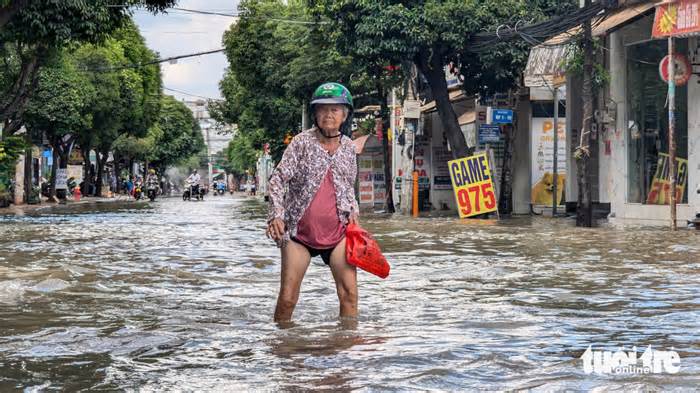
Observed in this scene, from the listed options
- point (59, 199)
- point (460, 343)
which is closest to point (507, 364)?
point (460, 343)

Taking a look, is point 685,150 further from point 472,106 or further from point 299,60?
point 299,60

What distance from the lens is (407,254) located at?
13.6 metres

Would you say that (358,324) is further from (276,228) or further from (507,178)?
Result: (507,178)

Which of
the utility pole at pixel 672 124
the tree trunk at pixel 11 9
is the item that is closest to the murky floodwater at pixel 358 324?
the utility pole at pixel 672 124

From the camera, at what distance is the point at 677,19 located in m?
17.8

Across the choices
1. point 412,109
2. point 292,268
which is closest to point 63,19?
point 412,109

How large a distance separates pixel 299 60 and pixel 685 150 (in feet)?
63.5

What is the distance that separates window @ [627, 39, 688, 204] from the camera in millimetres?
19391

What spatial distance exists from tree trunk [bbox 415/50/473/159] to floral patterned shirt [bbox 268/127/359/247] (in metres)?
19.4

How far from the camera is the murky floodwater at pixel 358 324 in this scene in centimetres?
516

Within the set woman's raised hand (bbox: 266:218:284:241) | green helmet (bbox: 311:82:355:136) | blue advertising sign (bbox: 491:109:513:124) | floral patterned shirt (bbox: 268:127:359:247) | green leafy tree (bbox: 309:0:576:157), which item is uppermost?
green leafy tree (bbox: 309:0:576:157)

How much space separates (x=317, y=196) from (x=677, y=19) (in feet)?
41.7

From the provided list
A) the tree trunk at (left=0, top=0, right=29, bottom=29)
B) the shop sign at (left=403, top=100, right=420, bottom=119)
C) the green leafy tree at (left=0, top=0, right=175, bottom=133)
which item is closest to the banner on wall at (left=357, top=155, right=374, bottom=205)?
the shop sign at (left=403, top=100, right=420, bottom=119)

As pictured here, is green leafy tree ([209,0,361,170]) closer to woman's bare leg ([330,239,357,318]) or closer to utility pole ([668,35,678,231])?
utility pole ([668,35,678,231])
